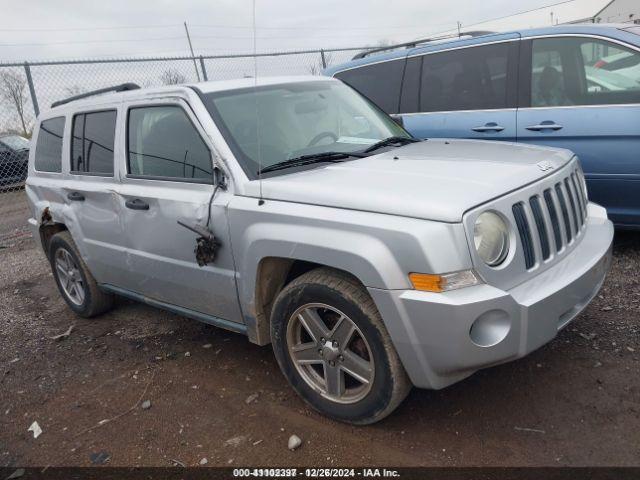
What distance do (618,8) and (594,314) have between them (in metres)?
34.7

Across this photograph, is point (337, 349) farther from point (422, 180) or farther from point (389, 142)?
point (389, 142)

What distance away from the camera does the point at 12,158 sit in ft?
39.5

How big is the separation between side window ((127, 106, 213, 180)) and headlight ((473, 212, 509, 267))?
156 centimetres

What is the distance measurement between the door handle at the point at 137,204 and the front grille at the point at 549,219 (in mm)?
2207

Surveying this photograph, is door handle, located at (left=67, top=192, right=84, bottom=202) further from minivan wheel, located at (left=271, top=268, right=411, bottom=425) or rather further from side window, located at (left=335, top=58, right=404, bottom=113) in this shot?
side window, located at (left=335, top=58, right=404, bottom=113)

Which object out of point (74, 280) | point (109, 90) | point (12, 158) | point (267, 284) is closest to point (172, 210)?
point (267, 284)

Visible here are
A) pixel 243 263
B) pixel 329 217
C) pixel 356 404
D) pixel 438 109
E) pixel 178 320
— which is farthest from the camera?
pixel 438 109

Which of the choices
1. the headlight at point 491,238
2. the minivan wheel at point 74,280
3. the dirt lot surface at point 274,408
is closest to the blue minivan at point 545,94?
the dirt lot surface at point 274,408

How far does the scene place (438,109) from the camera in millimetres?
5480

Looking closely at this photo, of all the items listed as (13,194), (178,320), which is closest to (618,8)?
(13,194)

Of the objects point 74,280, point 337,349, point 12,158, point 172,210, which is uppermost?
point 172,210

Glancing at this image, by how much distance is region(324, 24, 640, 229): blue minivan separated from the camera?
175 inches

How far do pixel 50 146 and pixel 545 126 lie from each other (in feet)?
13.5

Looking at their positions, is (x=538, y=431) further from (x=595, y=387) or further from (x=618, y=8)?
(x=618, y=8)
